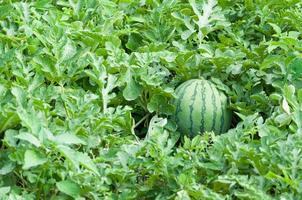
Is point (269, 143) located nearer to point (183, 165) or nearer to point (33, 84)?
point (183, 165)

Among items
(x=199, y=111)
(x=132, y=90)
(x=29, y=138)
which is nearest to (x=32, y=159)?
(x=29, y=138)

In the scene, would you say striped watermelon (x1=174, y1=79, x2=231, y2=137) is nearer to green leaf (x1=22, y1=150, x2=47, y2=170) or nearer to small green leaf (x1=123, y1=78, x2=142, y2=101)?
small green leaf (x1=123, y1=78, x2=142, y2=101)

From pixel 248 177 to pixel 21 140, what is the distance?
2.55ft

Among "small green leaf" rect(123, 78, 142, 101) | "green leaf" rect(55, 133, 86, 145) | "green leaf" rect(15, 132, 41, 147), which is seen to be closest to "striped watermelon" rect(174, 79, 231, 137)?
"small green leaf" rect(123, 78, 142, 101)

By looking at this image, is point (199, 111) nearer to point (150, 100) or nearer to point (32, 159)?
point (150, 100)

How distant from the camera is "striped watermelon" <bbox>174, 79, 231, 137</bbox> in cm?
302

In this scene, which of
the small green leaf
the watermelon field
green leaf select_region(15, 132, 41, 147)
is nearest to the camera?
green leaf select_region(15, 132, 41, 147)

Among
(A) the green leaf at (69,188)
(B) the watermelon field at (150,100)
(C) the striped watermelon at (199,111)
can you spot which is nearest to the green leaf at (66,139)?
(B) the watermelon field at (150,100)

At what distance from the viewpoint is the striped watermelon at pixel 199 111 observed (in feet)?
9.92

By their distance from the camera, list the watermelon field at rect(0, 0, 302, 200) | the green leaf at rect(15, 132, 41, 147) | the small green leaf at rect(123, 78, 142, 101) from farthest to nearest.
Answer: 1. the small green leaf at rect(123, 78, 142, 101)
2. the watermelon field at rect(0, 0, 302, 200)
3. the green leaf at rect(15, 132, 41, 147)

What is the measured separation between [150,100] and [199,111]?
8.3 inches

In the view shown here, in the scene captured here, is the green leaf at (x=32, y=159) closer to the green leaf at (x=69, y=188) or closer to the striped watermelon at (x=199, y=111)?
the green leaf at (x=69, y=188)

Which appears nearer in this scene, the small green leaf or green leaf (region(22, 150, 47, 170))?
green leaf (region(22, 150, 47, 170))

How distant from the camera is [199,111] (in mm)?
3025
